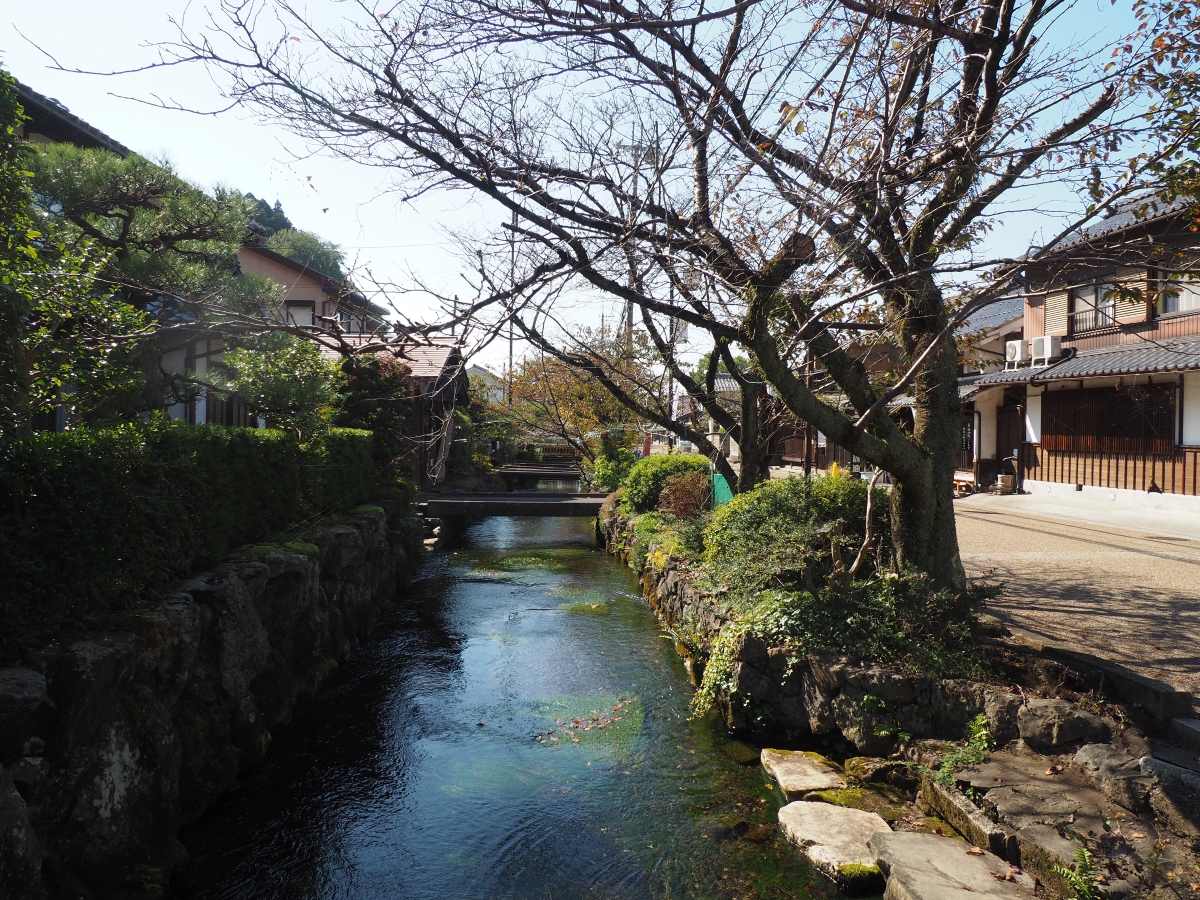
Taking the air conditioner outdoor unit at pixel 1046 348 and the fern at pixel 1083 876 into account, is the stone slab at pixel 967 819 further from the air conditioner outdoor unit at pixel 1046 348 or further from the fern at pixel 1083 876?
the air conditioner outdoor unit at pixel 1046 348

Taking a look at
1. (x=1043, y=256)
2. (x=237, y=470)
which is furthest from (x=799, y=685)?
(x=237, y=470)

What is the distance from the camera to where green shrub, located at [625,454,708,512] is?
17.3 m

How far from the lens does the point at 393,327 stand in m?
5.00

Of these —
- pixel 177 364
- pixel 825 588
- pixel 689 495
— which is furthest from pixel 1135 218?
pixel 177 364

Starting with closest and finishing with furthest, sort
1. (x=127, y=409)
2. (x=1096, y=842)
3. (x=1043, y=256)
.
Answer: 1. (x=1096, y=842)
2. (x=1043, y=256)
3. (x=127, y=409)

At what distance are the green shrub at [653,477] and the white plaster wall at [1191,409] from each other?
33.3 feet

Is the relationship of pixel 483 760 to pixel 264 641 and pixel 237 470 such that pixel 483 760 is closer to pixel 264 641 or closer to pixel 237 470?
pixel 264 641

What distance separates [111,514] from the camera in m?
5.17

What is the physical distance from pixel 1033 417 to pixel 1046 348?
79.2 inches

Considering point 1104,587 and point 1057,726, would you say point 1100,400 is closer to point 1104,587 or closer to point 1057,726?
point 1104,587

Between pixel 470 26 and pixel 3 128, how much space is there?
337cm

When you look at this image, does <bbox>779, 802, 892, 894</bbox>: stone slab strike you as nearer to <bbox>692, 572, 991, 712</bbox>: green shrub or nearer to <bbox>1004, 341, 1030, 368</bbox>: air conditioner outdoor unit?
<bbox>692, 572, 991, 712</bbox>: green shrub

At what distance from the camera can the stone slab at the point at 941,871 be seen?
170 inches

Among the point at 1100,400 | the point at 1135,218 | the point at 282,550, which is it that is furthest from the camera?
the point at 1100,400
